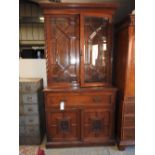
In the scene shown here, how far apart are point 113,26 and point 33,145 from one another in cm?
205

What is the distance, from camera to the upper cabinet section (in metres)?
2.39

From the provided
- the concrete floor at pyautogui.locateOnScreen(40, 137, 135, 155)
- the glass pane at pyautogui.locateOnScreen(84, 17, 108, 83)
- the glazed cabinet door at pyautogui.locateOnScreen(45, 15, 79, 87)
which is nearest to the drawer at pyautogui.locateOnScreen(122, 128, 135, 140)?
the concrete floor at pyautogui.locateOnScreen(40, 137, 135, 155)

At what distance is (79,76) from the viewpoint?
98.2 inches

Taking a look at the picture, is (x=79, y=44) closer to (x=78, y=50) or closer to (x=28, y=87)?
(x=78, y=50)

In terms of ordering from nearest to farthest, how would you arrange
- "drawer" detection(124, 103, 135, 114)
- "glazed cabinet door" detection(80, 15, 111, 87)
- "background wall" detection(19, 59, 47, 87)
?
"drawer" detection(124, 103, 135, 114)
"glazed cabinet door" detection(80, 15, 111, 87)
"background wall" detection(19, 59, 47, 87)

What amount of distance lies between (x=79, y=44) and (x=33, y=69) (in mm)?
927

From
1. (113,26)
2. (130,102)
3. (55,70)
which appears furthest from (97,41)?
(130,102)

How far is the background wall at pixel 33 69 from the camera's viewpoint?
9.44 ft

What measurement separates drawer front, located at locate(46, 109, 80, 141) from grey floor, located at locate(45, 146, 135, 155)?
142mm

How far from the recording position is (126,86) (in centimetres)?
230

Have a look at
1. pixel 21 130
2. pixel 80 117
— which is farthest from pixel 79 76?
pixel 21 130

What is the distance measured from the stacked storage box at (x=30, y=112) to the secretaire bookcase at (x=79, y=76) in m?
0.19

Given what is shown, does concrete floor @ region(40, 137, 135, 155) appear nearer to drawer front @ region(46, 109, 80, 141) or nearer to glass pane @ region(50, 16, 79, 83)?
drawer front @ region(46, 109, 80, 141)
